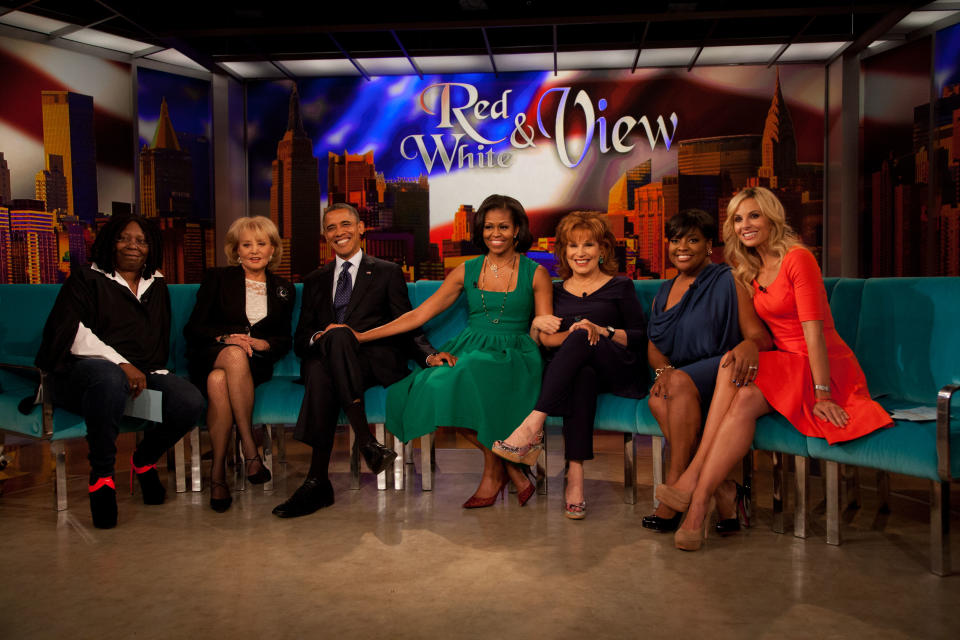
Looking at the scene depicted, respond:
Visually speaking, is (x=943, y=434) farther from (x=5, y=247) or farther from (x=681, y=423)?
(x=5, y=247)

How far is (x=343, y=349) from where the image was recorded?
316 cm

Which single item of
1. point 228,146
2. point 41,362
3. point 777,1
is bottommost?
point 41,362

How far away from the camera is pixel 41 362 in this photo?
3070 mm

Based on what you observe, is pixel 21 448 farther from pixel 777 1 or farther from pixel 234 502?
pixel 777 1

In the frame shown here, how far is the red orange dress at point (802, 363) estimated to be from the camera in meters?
2.49

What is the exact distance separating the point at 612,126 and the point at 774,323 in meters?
4.53

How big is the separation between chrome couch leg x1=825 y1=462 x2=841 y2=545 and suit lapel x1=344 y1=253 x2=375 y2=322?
7.35ft

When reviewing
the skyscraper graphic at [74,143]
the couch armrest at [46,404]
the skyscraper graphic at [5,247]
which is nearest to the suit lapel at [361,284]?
the couch armrest at [46,404]

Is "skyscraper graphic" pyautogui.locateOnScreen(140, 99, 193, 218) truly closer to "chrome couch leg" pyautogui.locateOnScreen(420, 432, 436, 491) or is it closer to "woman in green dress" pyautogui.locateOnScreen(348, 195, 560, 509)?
"woman in green dress" pyautogui.locateOnScreen(348, 195, 560, 509)

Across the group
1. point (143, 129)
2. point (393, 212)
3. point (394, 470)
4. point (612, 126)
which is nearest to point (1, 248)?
point (143, 129)

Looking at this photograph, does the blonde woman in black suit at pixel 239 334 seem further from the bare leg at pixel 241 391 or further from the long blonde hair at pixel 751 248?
the long blonde hair at pixel 751 248

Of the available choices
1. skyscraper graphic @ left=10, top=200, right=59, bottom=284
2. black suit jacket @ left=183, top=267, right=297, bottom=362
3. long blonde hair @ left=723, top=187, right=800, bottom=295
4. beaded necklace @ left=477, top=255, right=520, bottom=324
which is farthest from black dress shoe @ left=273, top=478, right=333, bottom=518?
skyscraper graphic @ left=10, top=200, right=59, bottom=284

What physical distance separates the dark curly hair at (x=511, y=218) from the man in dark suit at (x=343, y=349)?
484 millimetres

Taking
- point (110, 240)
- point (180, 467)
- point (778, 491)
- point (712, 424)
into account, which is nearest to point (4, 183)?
point (110, 240)
